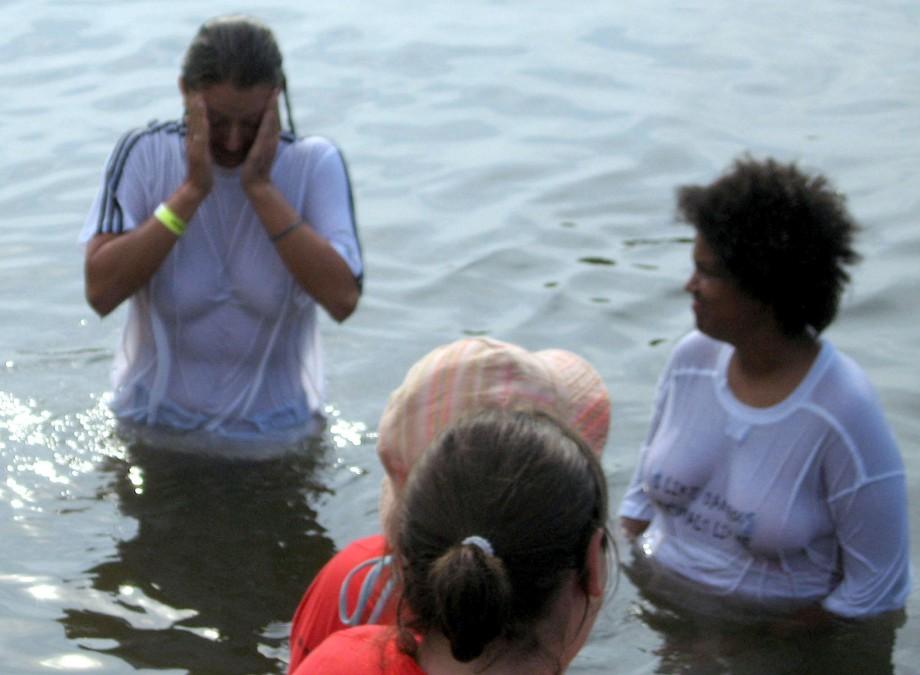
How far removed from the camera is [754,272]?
442 centimetres

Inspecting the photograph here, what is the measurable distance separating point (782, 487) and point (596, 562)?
2.12 m

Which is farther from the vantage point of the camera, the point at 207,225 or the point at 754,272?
the point at 207,225

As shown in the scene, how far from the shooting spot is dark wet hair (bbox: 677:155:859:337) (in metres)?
4.39

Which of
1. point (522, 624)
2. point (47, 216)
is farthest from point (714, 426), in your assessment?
point (47, 216)

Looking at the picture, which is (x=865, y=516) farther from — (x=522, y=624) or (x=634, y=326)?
(x=634, y=326)

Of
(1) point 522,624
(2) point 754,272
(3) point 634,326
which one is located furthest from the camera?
(3) point 634,326

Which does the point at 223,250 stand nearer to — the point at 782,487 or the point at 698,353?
the point at 698,353

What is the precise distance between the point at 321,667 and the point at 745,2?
11199mm

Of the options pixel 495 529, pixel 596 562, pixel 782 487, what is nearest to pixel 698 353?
pixel 782 487

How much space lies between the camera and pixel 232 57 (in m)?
5.14

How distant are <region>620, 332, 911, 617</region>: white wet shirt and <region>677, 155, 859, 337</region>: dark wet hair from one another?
0.18m

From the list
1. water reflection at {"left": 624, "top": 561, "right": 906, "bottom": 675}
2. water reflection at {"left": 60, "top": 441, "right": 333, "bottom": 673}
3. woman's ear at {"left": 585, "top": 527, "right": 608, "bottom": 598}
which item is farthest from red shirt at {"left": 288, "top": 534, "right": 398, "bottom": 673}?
water reflection at {"left": 624, "top": 561, "right": 906, "bottom": 675}

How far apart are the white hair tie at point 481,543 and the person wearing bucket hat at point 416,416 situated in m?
0.53

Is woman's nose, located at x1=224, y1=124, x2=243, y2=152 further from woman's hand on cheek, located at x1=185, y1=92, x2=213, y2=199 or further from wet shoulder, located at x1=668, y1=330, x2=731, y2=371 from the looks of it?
wet shoulder, located at x1=668, y1=330, x2=731, y2=371
